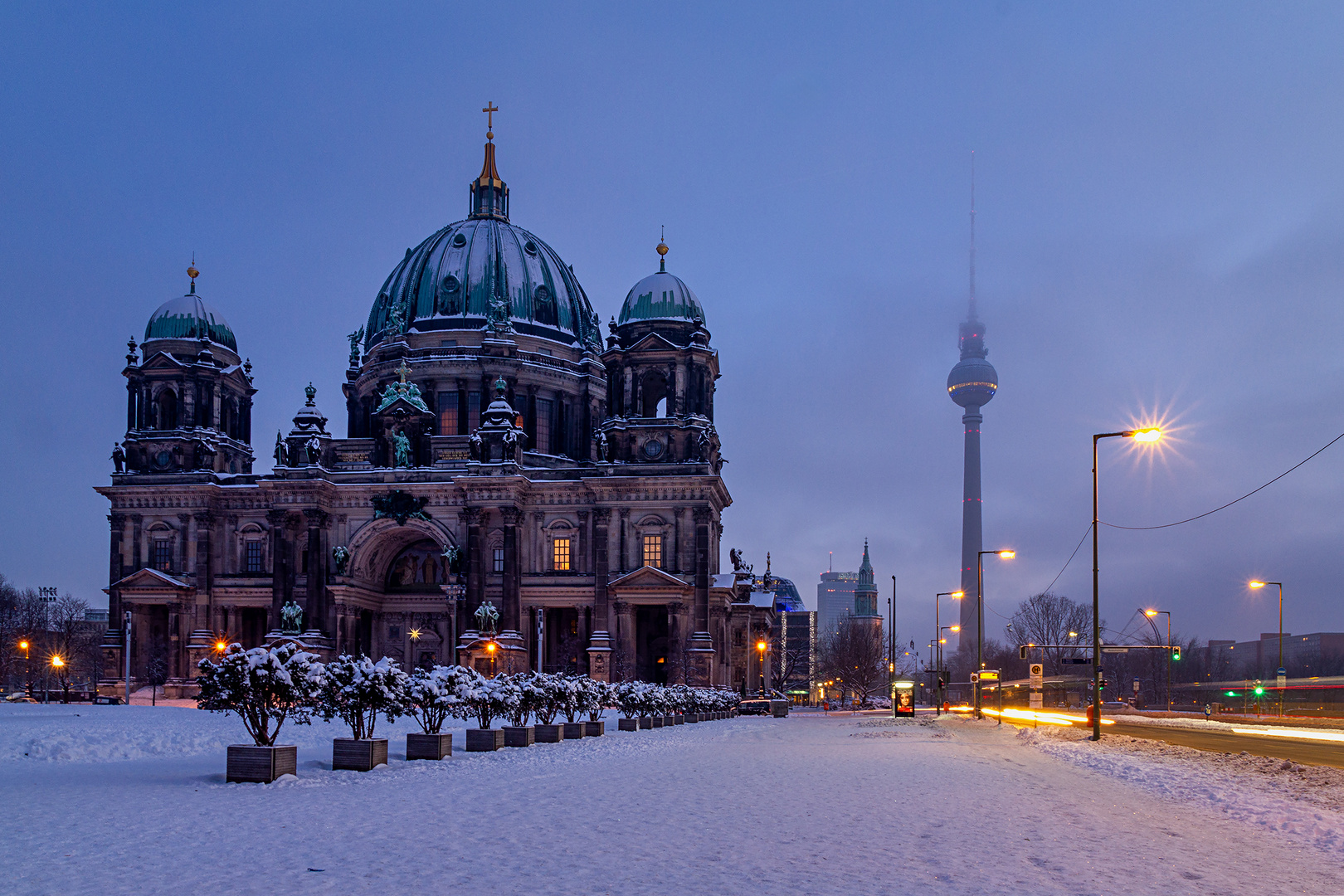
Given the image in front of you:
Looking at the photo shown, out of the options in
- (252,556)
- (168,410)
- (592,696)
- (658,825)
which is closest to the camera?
(658,825)

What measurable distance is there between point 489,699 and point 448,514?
53356 mm

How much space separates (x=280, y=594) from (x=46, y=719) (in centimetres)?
4049

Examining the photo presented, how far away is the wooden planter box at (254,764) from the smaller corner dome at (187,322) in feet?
256

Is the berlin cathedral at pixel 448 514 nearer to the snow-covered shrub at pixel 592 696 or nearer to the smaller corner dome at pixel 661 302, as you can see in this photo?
the smaller corner dome at pixel 661 302

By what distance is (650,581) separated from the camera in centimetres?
7894

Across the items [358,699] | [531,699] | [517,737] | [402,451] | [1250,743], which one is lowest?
[1250,743]

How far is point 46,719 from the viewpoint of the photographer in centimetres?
4256

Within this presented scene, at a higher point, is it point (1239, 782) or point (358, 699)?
point (358, 699)

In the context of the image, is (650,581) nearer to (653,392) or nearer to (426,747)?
(653,392)

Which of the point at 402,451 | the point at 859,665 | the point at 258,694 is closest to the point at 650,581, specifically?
the point at 402,451

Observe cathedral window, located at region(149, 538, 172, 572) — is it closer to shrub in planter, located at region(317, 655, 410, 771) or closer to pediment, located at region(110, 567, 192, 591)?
pediment, located at region(110, 567, 192, 591)

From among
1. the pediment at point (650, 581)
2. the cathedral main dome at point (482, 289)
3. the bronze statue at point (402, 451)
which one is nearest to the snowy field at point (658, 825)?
the pediment at point (650, 581)

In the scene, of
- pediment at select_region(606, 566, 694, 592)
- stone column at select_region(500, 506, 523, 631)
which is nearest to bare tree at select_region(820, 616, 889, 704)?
pediment at select_region(606, 566, 694, 592)

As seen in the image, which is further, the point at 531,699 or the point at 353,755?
the point at 531,699
